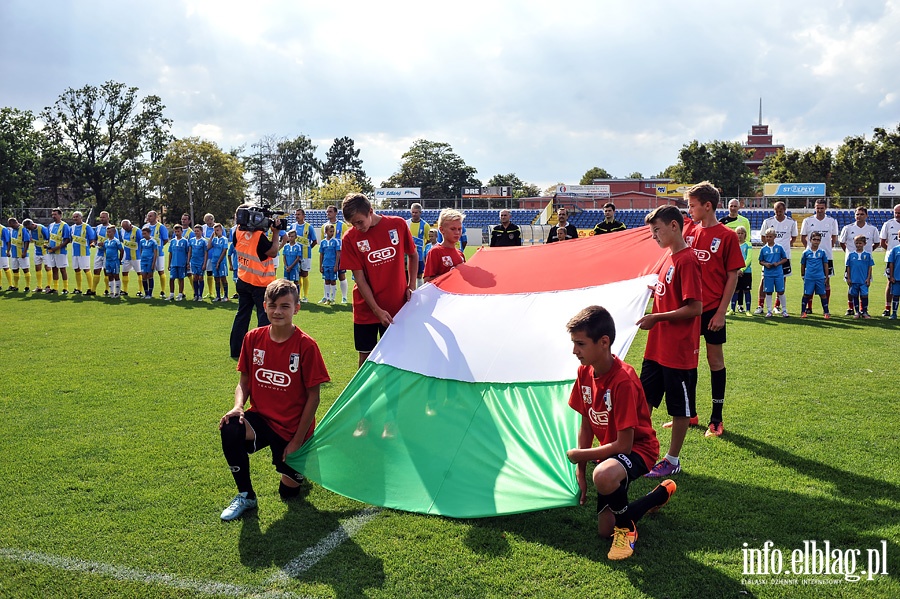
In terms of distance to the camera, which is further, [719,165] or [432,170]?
[432,170]

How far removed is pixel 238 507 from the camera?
394 centimetres

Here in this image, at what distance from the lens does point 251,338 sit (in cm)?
417

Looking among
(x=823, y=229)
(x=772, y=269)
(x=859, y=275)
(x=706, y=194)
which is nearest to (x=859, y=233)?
(x=823, y=229)

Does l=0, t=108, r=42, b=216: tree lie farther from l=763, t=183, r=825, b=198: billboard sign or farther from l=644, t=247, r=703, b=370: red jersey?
l=763, t=183, r=825, b=198: billboard sign

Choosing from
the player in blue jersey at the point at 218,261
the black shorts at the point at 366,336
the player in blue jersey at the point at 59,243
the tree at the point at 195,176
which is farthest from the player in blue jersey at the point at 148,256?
the tree at the point at 195,176

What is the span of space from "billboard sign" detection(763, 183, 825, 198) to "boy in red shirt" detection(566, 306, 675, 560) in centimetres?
5558

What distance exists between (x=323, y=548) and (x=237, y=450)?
0.82 meters

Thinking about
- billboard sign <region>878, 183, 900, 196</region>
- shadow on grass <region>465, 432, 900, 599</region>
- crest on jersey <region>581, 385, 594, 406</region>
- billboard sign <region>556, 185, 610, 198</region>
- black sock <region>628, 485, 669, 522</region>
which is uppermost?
billboard sign <region>556, 185, 610, 198</region>

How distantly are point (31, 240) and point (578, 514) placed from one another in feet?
59.5

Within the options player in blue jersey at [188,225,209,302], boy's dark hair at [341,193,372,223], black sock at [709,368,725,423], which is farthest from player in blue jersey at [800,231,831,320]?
player in blue jersey at [188,225,209,302]

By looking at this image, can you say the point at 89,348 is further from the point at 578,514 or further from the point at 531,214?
the point at 531,214

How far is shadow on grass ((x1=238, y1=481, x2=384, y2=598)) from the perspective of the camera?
323 centimetres

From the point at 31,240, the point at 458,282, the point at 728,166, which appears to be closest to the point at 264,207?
the point at 458,282

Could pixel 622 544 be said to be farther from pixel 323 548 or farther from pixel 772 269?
pixel 772 269
